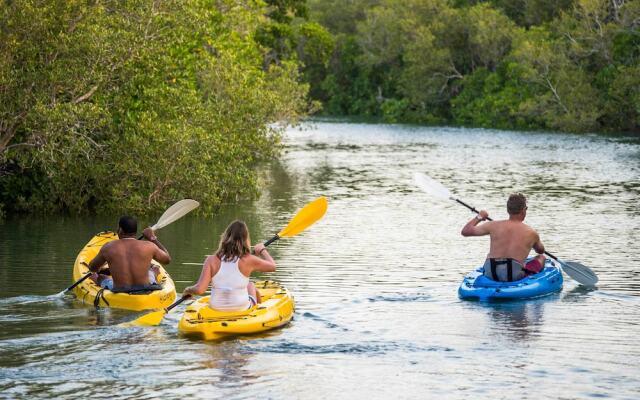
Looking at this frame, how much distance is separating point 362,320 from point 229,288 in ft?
5.74

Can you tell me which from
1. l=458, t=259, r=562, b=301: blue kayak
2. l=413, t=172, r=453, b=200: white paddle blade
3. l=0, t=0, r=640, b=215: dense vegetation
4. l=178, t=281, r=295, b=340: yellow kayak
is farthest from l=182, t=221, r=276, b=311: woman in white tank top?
l=0, t=0, r=640, b=215: dense vegetation

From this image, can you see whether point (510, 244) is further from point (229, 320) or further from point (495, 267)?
point (229, 320)

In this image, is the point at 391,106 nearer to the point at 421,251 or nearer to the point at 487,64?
the point at 487,64

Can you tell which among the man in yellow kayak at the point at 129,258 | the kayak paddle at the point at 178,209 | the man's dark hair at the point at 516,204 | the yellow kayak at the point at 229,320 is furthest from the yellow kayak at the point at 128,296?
the man's dark hair at the point at 516,204

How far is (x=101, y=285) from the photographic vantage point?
14.3m

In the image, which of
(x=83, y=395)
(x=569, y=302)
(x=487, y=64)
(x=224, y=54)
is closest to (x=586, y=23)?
(x=487, y=64)

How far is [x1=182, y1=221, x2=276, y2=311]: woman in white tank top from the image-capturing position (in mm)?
12109

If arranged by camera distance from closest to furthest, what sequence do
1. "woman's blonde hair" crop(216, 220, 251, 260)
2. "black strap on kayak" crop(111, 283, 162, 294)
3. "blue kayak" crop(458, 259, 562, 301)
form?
"woman's blonde hair" crop(216, 220, 251, 260) → "black strap on kayak" crop(111, 283, 162, 294) → "blue kayak" crop(458, 259, 562, 301)

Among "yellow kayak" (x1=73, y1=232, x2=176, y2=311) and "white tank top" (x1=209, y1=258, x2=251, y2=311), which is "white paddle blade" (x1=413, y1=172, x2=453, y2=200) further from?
"white tank top" (x1=209, y1=258, x2=251, y2=311)

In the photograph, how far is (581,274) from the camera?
15359 millimetres

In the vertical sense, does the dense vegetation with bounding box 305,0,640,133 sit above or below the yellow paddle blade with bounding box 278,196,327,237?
above

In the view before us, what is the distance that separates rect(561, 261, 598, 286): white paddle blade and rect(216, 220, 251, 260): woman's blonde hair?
16.6 feet

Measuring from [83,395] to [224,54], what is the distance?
20.6 metres

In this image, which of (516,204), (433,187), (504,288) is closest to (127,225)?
(504,288)
